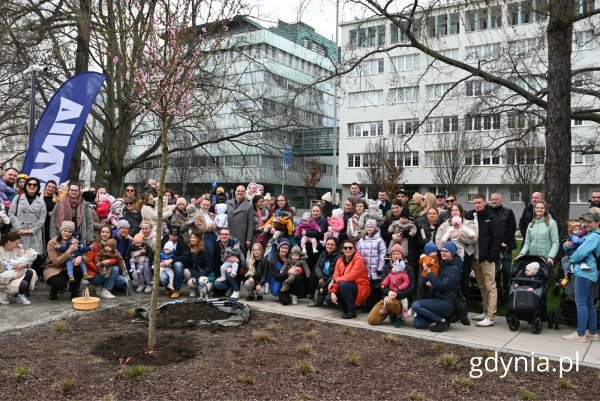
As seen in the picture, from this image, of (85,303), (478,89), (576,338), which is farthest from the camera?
(478,89)

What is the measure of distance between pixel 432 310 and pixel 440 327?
30cm

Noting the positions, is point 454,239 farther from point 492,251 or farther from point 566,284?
point 566,284

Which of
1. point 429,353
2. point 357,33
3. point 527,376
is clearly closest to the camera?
point 527,376

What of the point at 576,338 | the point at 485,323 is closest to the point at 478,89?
the point at 485,323

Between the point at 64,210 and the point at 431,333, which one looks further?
the point at 64,210

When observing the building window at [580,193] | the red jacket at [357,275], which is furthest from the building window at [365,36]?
the building window at [580,193]

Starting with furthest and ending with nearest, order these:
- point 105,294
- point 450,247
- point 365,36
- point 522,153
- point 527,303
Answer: point 522,153 < point 365,36 < point 105,294 < point 450,247 < point 527,303

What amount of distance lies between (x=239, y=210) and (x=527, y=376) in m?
6.48

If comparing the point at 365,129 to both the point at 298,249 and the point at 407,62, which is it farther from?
the point at 298,249

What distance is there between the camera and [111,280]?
30.7 feet

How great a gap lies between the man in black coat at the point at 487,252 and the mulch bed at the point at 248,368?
5.71 feet

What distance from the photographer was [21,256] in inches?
344

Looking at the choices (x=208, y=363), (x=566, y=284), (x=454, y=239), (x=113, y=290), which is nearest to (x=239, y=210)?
(x=113, y=290)

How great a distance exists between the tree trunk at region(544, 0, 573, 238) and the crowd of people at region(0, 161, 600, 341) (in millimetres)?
1649
